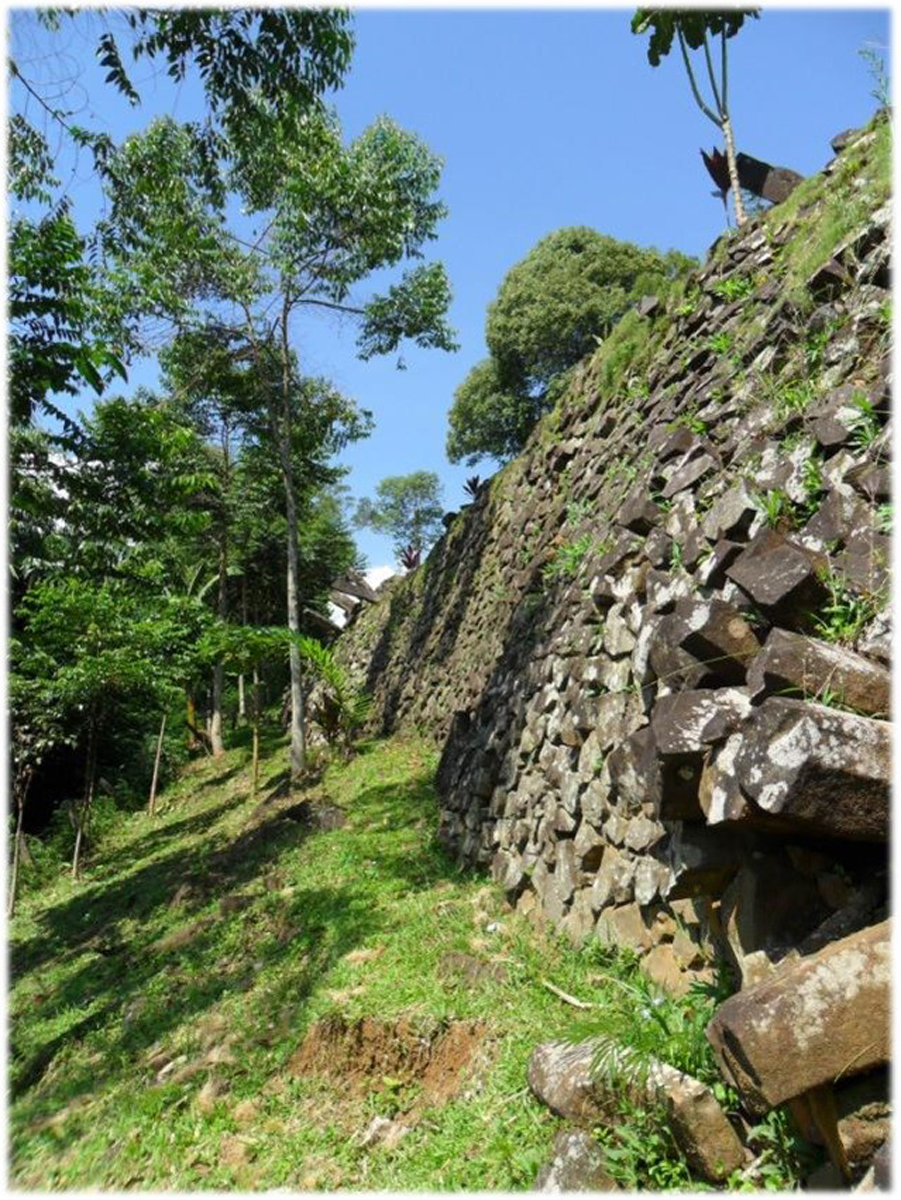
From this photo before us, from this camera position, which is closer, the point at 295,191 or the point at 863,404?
the point at 863,404

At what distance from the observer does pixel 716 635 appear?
9.42ft

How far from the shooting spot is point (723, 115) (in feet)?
31.7

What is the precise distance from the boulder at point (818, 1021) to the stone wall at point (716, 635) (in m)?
0.25

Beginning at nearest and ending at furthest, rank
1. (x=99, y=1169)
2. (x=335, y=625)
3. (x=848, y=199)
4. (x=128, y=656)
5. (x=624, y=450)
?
1. (x=99, y=1169)
2. (x=848, y=199)
3. (x=624, y=450)
4. (x=128, y=656)
5. (x=335, y=625)

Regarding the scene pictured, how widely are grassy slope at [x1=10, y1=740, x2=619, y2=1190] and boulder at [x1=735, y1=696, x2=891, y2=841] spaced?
1733 mm

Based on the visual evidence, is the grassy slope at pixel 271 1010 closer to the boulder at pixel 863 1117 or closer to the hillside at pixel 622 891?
the hillside at pixel 622 891

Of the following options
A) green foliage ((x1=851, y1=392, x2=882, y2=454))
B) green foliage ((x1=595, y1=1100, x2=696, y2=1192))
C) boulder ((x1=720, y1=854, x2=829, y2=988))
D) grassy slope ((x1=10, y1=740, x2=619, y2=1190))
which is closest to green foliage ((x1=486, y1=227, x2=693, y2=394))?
grassy slope ((x1=10, y1=740, x2=619, y2=1190))

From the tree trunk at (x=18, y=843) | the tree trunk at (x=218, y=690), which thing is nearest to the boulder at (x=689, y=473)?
the tree trunk at (x=18, y=843)

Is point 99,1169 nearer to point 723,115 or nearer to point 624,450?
point 624,450

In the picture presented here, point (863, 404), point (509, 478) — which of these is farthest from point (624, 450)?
point (509, 478)

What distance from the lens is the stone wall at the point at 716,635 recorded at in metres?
2.34

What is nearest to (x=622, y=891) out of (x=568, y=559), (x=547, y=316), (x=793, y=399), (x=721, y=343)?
(x=793, y=399)

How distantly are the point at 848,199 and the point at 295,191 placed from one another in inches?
325

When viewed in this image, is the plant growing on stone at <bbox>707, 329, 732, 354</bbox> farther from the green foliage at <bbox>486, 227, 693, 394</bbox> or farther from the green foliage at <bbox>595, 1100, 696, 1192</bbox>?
the green foliage at <bbox>486, 227, 693, 394</bbox>
